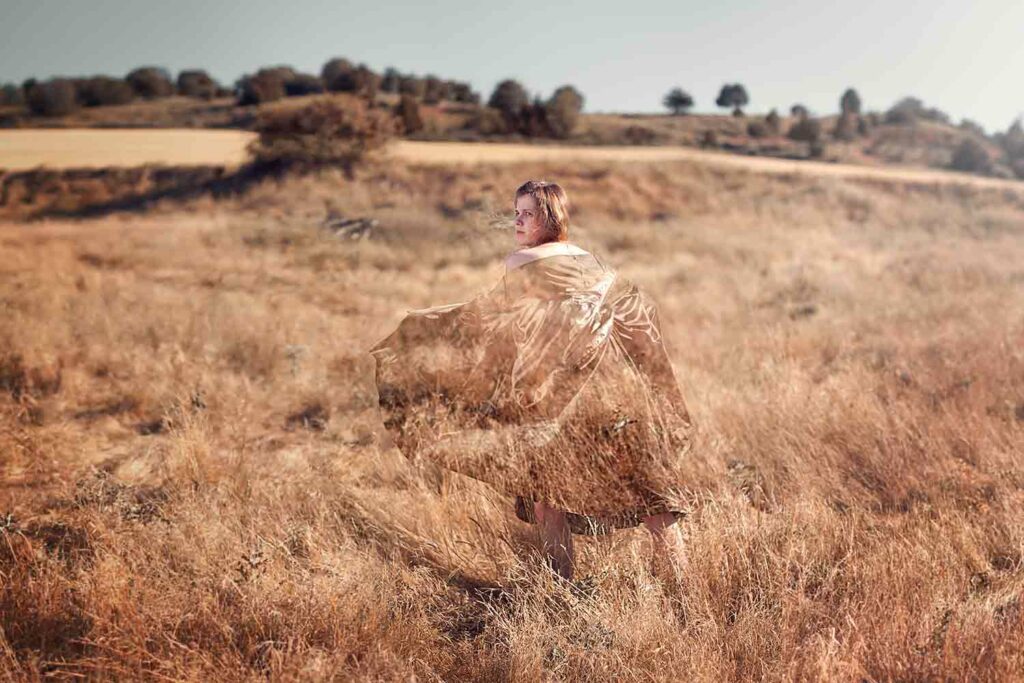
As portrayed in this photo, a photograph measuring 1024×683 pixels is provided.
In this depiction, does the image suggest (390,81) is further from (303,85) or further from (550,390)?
(550,390)

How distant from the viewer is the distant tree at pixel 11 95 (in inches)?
368

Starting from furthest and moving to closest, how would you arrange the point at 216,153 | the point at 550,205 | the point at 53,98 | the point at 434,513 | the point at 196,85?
the point at 196,85 < the point at 216,153 < the point at 53,98 < the point at 434,513 < the point at 550,205

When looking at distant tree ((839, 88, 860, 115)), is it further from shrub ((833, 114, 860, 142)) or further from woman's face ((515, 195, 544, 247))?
woman's face ((515, 195, 544, 247))

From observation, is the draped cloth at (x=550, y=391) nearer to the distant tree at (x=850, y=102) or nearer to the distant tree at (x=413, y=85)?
the distant tree at (x=413, y=85)

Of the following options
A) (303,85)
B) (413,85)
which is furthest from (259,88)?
(413,85)

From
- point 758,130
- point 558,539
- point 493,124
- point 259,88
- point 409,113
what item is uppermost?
point 758,130

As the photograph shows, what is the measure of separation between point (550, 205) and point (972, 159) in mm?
48409

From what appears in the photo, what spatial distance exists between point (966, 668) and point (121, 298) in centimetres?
808

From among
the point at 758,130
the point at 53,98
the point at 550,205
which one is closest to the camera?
the point at 550,205

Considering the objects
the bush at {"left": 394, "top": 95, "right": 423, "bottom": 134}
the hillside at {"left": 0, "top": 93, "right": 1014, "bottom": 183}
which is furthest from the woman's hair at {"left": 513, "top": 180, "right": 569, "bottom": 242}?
the bush at {"left": 394, "top": 95, "right": 423, "bottom": 134}

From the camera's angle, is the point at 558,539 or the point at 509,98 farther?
the point at 509,98

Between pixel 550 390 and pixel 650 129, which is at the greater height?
pixel 650 129

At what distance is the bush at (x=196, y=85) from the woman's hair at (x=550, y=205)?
29.9 m

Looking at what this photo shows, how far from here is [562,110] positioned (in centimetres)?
3503
